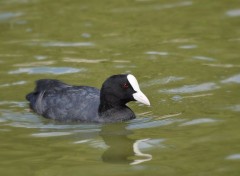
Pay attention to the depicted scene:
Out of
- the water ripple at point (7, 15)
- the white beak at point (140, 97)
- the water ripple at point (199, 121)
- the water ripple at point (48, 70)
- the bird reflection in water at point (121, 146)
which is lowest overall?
the bird reflection in water at point (121, 146)

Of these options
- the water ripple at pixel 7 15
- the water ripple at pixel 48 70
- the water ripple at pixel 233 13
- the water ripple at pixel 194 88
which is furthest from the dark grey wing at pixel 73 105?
the water ripple at pixel 7 15

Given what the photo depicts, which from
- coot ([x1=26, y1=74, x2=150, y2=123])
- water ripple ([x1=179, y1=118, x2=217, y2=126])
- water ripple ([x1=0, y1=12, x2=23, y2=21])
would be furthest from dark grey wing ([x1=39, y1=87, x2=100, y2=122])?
water ripple ([x1=0, y1=12, x2=23, y2=21])

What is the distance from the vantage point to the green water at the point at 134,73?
8.41m

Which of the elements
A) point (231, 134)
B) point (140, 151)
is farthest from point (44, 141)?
point (231, 134)

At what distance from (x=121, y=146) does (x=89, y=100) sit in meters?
1.45

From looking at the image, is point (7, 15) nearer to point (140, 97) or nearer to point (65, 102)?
point (65, 102)

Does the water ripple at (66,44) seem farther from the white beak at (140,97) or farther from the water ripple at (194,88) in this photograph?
the white beak at (140,97)

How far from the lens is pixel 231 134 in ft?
29.9

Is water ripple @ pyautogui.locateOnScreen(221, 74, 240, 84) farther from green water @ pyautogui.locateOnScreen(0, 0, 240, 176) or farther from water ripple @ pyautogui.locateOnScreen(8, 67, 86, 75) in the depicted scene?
water ripple @ pyautogui.locateOnScreen(8, 67, 86, 75)

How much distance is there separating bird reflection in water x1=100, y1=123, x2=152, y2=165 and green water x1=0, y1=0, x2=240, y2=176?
0.05 feet

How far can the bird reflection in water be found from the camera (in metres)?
8.45

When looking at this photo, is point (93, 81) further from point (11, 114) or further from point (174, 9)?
point (174, 9)

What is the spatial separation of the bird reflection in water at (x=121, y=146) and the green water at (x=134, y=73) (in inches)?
0.6

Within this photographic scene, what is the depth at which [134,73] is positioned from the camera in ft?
38.8
